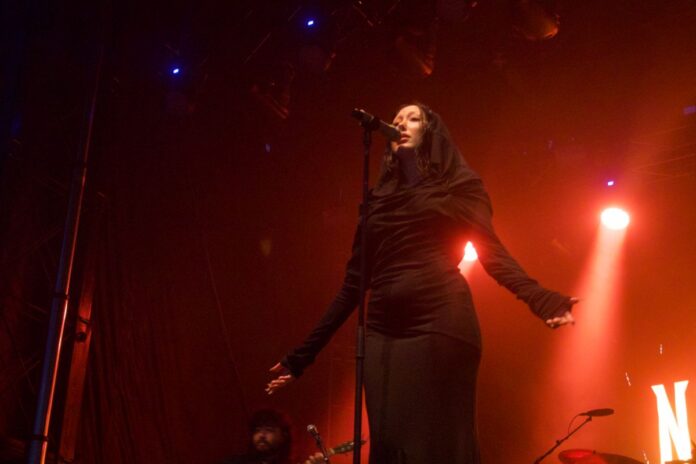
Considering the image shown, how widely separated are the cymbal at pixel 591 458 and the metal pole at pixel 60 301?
429 cm

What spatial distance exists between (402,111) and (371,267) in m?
0.74

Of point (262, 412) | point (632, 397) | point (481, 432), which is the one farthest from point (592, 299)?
point (262, 412)

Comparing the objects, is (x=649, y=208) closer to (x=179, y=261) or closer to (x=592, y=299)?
(x=592, y=299)

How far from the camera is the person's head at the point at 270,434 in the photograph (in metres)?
5.73

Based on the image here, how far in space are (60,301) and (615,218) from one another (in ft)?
24.5

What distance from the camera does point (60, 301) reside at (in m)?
4.64

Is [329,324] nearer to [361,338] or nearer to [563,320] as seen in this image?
[361,338]

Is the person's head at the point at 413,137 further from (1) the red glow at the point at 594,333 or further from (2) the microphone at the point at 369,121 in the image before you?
(1) the red glow at the point at 594,333

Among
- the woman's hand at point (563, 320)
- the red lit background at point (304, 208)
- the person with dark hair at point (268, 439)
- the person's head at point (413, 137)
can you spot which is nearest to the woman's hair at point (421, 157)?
the person's head at point (413, 137)

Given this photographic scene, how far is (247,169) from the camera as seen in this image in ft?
23.4

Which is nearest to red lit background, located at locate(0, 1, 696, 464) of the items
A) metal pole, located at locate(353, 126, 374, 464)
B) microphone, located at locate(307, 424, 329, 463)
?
microphone, located at locate(307, 424, 329, 463)

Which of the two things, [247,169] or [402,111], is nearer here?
[402,111]

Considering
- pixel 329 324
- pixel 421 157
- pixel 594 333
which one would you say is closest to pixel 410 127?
pixel 421 157

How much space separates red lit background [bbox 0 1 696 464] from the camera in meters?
5.31
